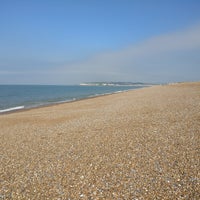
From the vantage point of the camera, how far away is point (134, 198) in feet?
13.9

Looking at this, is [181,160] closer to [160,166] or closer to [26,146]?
[160,166]

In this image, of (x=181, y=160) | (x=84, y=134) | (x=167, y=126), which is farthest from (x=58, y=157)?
(x=167, y=126)

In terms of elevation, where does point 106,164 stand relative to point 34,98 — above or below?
below

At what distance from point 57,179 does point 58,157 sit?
162 cm

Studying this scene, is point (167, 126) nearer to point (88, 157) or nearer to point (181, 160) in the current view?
point (181, 160)

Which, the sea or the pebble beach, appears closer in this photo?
the pebble beach

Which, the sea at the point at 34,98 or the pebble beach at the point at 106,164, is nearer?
the pebble beach at the point at 106,164

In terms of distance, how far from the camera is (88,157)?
6695 mm

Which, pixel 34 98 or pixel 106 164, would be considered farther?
pixel 34 98

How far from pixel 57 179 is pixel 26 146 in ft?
12.4

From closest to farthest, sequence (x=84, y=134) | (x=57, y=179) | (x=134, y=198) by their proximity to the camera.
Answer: (x=134, y=198) → (x=57, y=179) → (x=84, y=134)

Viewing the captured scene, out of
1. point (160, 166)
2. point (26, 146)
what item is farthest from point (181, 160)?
point (26, 146)

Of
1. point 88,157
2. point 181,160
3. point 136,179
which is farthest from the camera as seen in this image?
point 88,157

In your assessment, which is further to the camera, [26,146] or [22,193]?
[26,146]
